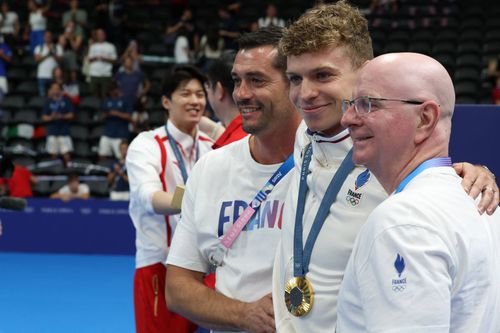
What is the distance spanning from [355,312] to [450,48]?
1503 cm

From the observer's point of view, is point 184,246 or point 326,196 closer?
point 326,196

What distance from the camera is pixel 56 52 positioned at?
1728 centimetres

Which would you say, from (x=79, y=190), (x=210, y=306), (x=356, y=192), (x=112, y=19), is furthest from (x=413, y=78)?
(x=112, y=19)

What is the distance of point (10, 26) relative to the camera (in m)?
18.5

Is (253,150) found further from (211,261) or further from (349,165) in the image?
(349,165)

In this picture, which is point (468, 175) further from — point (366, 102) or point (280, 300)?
point (280, 300)

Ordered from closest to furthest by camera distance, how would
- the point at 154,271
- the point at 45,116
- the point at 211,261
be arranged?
the point at 211,261 < the point at 154,271 < the point at 45,116

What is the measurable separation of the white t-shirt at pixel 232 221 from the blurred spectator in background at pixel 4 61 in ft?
49.9

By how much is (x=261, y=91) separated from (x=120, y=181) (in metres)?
10.6

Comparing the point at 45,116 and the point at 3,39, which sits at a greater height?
the point at 3,39

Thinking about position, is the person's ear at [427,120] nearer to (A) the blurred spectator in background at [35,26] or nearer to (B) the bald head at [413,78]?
(B) the bald head at [413,78]

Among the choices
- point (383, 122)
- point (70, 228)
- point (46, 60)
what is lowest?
point (70, 228)

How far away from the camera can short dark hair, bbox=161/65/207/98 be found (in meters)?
5.44

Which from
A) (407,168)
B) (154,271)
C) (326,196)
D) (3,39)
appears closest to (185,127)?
(154,271)
